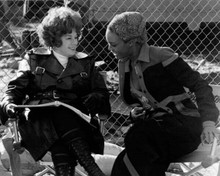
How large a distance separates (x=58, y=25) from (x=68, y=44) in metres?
0.14

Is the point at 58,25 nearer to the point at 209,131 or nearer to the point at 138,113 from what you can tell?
the point at 138,113

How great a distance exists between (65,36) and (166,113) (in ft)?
2.69

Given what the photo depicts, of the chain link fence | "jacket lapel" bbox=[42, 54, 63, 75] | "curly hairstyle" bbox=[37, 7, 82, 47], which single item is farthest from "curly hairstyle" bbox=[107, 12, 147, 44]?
the chain link fence

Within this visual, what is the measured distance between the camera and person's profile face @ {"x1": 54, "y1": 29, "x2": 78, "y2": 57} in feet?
10.00

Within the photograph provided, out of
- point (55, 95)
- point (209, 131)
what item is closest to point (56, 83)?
point (55, 95)

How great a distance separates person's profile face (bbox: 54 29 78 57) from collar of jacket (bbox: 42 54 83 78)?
5 centimetres

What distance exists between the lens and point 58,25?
9.85 ft

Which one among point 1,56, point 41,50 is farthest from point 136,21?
point 1,56

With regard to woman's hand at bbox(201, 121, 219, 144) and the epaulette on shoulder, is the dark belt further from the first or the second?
woman's hand at bbox(201, 121, 219, 144)

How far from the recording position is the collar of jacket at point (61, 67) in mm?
3018

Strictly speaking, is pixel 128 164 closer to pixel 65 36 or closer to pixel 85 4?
pixel 65 36

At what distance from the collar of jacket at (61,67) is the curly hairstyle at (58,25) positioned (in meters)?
0.12

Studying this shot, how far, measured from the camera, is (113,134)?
15.6 ft

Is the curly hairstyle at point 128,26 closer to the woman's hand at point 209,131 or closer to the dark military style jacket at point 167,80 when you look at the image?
the dark military style jacket at point 167,80
